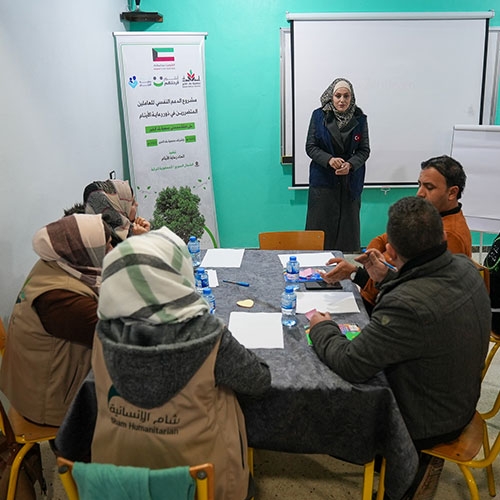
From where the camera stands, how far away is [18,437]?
1670mm

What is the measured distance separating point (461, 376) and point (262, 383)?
0.61 m

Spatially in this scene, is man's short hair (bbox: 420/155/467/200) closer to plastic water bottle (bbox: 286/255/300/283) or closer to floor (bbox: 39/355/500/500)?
plastic water bottle (bbox: 286/255/300/283)

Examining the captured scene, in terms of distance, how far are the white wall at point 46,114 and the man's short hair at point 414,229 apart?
176cm

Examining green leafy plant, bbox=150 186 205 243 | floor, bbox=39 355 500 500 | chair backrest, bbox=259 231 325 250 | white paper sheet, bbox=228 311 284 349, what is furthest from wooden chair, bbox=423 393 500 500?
green leafy plant, bbox=150 186 205 243

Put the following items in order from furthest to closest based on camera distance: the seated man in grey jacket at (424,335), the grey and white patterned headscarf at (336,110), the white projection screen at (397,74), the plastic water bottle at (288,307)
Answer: the white projection screen at (397,74) < the grey and white patterned headscarf at (336,110) < the plastic water bottle at (288,307) < the seated man in grey jacket at (424,335)

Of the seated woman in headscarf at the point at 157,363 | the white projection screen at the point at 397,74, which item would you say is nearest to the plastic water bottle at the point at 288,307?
the seated woman in headscarf at the point at 157,363

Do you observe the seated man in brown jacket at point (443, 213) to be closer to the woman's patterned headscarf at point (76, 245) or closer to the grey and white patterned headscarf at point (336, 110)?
the woman's patterned headscarf at point (76, 245)

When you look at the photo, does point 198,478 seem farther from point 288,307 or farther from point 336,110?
point 336,110

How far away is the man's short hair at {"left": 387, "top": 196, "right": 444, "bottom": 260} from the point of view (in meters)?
A: 1.43

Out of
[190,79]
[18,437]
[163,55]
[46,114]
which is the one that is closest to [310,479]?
[18,437]

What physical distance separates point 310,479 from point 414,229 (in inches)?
48.9

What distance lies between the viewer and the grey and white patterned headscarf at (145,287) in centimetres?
113

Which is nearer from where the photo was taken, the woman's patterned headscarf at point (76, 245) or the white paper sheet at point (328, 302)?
the woman's patterned headscarf at point (76, 245)

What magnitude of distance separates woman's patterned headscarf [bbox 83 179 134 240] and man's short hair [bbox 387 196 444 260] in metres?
1.24
